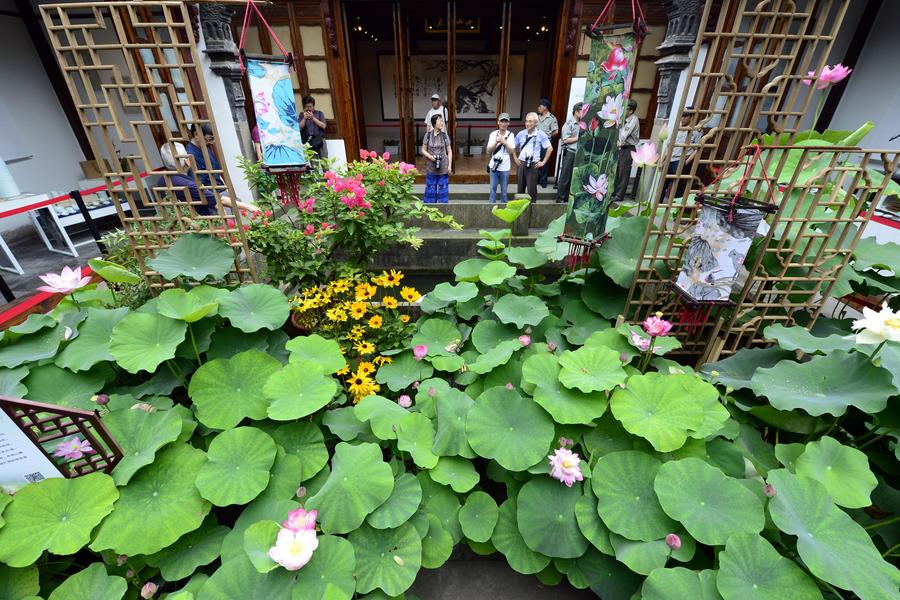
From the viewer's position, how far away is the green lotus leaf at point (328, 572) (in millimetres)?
1172

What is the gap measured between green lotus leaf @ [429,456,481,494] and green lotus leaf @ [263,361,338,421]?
1.68 feet

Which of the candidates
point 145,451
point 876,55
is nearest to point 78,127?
point 145,451

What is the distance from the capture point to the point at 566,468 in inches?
55.7

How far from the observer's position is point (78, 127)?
6.18 meters

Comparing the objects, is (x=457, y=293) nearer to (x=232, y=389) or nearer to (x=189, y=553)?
(x=232, y=389)

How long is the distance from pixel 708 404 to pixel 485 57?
7.55 meters

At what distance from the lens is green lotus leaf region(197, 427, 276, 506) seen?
1380mm

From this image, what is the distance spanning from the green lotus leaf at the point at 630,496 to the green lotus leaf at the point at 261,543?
3.53ft

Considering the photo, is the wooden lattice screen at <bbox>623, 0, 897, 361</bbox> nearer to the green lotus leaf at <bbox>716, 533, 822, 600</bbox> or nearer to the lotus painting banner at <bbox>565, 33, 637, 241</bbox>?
the lotus painting banner at <bbox>565, 33, 637, 241</bbox>

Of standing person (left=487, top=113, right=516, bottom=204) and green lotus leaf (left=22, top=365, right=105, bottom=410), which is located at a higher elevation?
standing person (left=487, top=113, right=516, bottom=204)

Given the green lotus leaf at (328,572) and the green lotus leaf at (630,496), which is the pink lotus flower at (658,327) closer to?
the green lotus leaf at (630,496)

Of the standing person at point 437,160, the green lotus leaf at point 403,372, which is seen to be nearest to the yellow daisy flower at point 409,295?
the green lotus leaf at point 403,372

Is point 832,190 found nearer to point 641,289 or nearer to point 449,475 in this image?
point 641,289

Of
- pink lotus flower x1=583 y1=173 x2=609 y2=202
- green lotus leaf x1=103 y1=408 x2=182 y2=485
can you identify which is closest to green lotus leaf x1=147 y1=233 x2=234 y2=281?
green lotus leaf x1=103 y1=408 x2=182 y2=485
